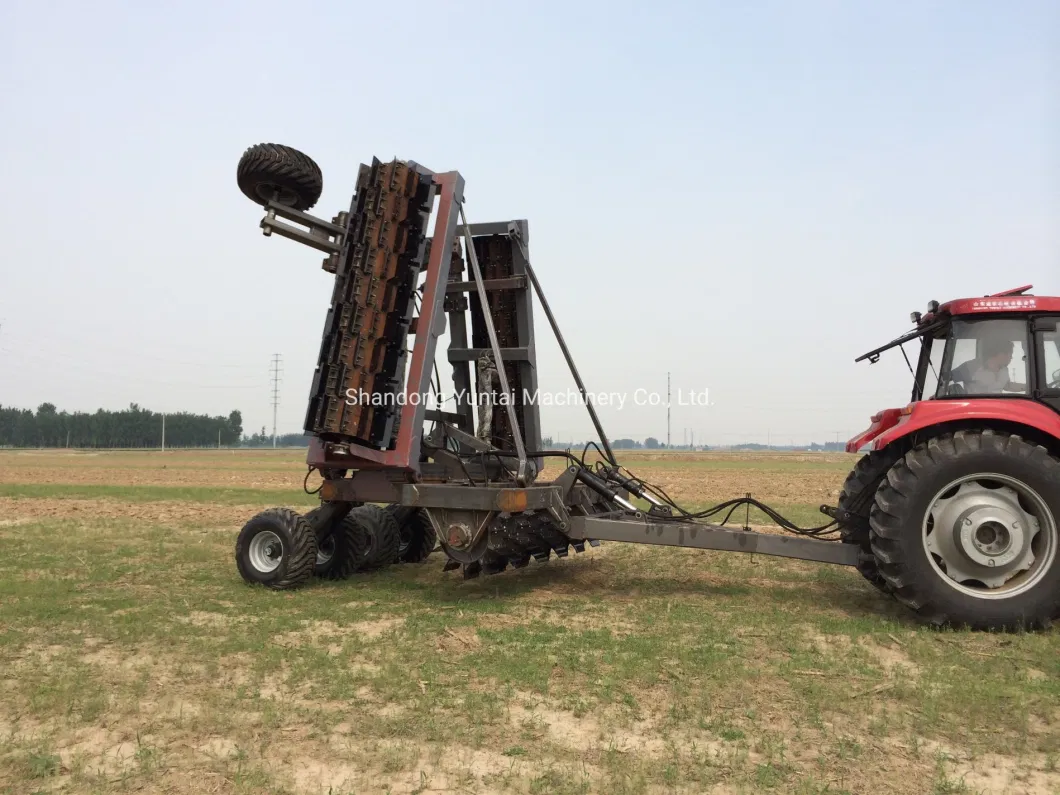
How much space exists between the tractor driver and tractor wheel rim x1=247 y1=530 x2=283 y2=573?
664cm

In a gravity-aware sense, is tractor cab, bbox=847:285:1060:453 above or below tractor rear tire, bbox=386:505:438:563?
above

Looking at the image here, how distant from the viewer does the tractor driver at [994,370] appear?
6.02m

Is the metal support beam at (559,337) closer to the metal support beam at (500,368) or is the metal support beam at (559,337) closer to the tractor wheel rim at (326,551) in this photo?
the metal support beam at (500,368)

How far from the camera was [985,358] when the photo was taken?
6129 millimetres

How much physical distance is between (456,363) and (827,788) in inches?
249

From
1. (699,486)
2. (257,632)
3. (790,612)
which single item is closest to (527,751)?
(257,632)

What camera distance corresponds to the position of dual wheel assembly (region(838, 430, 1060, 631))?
559 centimetres

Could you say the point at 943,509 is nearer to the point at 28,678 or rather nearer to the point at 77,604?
the point at 28,678

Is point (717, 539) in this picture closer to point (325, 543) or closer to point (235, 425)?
point (325, 543)

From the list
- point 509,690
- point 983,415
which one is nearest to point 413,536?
point 509,690

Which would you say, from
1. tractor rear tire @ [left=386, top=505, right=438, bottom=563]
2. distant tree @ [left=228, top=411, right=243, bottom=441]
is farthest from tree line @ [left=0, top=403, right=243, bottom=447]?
tractor rear tire @ [left=386, top=505, right=438, bottom=563]

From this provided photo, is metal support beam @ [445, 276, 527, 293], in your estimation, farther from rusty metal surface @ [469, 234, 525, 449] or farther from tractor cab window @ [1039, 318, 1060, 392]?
tractor cab window @ [1039, 318, 1060, 392]

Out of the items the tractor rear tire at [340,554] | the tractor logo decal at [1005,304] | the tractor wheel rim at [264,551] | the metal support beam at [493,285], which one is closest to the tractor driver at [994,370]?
the tractor logo decal at [1005,304]

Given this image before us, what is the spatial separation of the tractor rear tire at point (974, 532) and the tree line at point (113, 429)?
426 feet
